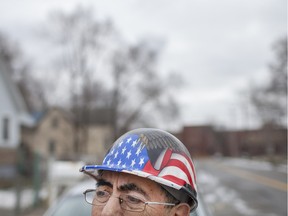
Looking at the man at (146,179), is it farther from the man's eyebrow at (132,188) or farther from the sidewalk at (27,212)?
the sidewalk at (27,212)

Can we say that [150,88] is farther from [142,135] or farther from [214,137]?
[142,135]

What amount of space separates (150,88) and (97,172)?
161 ft

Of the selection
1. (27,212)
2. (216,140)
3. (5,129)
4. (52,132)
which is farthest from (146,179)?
(216,140)

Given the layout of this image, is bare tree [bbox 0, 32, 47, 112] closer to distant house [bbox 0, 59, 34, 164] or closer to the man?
distant house [bbox 0, 59, 34, 164]

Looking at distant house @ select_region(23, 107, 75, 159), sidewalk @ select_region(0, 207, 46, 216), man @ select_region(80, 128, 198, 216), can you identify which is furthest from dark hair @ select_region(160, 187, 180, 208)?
distant house @ select_region(23, 107, 75, 159)

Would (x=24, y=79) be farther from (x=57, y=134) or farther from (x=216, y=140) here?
(x=216, y=140)

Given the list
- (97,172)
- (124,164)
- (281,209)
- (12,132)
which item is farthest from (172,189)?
(12,132)

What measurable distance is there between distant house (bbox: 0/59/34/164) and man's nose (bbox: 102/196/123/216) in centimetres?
2798

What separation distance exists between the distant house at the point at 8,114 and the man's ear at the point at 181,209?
27975 millimetres

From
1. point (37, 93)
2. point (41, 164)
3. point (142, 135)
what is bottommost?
point (37, 93)

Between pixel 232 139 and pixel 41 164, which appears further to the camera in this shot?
pixel 232 139

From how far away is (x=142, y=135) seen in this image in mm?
2037

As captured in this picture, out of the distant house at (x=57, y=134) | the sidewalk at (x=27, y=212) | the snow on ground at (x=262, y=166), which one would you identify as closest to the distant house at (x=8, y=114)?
the snow on ground at (x=262, y=166)

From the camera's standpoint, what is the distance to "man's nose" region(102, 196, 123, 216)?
190cm
